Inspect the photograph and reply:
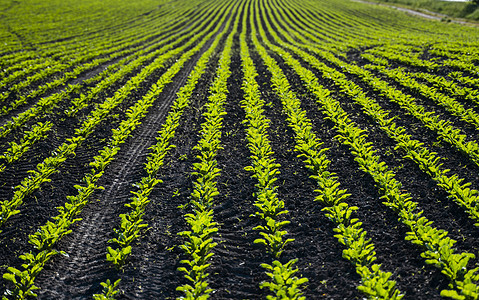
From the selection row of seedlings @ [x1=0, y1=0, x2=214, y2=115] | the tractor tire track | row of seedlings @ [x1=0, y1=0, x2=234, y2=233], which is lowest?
the tractor tire track

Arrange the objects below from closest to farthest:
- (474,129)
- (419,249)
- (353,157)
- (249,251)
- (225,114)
Result: (419,249)
(249,251)
(353,157)
(474,129)
(225,114)

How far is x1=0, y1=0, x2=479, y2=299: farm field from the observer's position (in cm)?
530

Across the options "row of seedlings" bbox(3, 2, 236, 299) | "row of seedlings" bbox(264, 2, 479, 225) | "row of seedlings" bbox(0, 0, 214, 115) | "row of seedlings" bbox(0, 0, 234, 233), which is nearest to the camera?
"row of seedlings" bbox(3, 2, 236, 299)

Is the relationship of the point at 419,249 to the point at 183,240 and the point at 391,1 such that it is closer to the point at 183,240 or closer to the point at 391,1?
the point at 183,240

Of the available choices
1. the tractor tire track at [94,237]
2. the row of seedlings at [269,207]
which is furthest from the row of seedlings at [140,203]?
the row of seedlings at [269,207]

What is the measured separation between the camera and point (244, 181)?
26.2 feet

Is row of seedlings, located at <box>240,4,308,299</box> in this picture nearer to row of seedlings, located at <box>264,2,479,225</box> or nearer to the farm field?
the farm field

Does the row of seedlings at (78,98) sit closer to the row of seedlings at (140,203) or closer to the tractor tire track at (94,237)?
the tractor tire track at (94,237)

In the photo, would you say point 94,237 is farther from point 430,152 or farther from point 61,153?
point 430,152

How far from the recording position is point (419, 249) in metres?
5.48

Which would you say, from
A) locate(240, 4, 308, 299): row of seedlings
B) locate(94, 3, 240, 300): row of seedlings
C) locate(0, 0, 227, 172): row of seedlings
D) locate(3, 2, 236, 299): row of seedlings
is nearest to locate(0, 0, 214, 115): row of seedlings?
locate(0, 0, 227, 172): row of seedlings

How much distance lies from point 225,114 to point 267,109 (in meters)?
1.73

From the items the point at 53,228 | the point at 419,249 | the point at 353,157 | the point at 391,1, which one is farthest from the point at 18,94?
the point at 391,1

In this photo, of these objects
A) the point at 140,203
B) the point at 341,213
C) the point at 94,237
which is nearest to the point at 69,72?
the point at 140,203
